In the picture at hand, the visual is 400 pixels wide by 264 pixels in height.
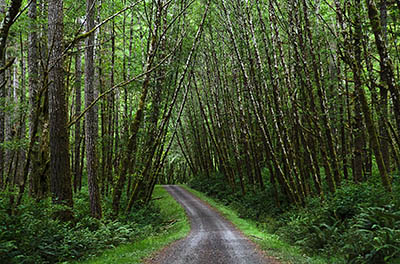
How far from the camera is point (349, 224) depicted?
688 cm

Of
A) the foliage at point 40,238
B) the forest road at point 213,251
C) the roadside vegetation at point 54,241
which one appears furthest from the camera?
the forest road at point 213,251

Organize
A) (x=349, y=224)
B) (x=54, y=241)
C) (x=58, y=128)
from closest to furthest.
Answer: (x=54, y=241), (x=58, y=128), (x=349, y=224)

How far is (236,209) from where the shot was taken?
1553 cm

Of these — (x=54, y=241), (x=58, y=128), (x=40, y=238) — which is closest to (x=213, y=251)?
(x=54, y=241)

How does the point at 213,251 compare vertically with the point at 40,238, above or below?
below

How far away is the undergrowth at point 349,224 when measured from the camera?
5.08 meters

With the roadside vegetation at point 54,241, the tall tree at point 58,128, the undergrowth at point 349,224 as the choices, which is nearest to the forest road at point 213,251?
the roadside vegetation at point 54,241

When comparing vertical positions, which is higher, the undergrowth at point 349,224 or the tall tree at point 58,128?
the tall tree at point 58,128

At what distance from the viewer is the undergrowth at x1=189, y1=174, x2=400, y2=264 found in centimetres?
508

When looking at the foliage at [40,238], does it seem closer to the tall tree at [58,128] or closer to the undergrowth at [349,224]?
the tall tree at [58,128]

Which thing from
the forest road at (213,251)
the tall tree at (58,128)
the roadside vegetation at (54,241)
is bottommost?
the forest road at (213,251)

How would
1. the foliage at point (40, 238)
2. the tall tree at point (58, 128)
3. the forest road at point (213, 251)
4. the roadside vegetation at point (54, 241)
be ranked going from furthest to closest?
the tall tree at point (58, 128) < the forest road at point (213, 251) < the roadside vegetation at point (54, 241) < the foliage at point (40, 238)

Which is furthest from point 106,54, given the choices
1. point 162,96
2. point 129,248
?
point 129,248

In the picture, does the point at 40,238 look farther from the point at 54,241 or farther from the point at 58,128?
the point at 58,128
